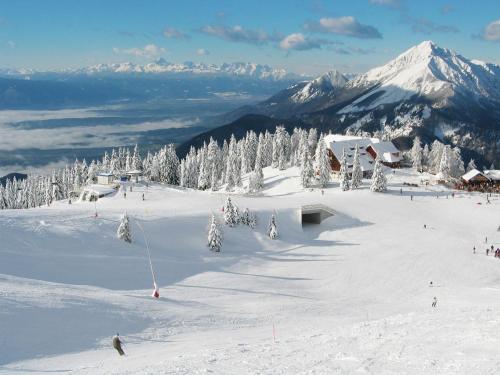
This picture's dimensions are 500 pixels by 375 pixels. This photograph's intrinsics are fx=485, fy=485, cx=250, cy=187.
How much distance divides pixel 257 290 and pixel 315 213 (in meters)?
28.4

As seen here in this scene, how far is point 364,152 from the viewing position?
106 metres

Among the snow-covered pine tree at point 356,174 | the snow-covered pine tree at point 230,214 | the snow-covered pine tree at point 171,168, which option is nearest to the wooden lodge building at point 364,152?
the snow-covered pine tree at point 356,174

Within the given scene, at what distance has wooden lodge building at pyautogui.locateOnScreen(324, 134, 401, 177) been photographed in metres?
102

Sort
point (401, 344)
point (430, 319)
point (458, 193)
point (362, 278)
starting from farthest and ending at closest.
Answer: point (458, 193), point (362, 278), point (430, 319), point (401, 344)

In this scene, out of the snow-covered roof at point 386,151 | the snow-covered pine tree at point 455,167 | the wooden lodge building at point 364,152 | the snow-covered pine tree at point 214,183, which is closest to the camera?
the wooden lodge building at point 364,152

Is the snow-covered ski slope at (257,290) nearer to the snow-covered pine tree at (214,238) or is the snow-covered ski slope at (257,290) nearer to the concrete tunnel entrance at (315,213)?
the snow-covered pine tree at (214,238)

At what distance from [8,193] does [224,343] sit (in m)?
138

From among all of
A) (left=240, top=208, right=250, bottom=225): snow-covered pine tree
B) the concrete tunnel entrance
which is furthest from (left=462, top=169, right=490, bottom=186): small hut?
(left=240, top=208, right=250, bottom=225): snow-covered pine tree

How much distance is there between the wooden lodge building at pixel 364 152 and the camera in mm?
102312

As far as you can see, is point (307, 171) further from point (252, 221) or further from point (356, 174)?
point (252, 221)

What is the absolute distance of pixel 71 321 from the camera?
2619 centimetres

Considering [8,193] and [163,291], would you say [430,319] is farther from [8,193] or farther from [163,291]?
[8,193]

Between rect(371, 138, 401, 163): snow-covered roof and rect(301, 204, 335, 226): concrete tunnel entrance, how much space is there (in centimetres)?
5188

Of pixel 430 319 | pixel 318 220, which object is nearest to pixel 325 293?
pixel 430 319
